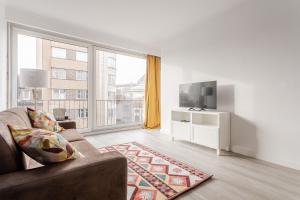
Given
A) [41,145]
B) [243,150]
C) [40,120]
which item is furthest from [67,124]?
[243,150]

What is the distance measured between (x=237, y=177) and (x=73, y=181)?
1.83 meters

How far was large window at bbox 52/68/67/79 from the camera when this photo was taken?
3.63 metres

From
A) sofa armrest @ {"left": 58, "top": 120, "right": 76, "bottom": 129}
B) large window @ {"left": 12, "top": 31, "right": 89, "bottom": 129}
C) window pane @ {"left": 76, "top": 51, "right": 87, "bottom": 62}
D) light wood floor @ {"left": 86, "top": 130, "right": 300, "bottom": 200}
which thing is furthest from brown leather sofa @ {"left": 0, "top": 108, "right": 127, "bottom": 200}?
window pane @ {"left": 76, "top": 51, "right": 87, "bottom": 62}

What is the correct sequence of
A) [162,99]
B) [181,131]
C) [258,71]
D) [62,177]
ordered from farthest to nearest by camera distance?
[162,99]
[181,131]
[258,71]
[62,177]

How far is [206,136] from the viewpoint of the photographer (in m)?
2.80

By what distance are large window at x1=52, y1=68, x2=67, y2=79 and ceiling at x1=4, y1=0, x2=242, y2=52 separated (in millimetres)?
1086

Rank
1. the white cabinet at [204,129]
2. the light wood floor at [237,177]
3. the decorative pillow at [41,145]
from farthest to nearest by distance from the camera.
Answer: the white cabinet at [204,129]
the light wood floor at [237,177]
the decorative pillow at [41,145]

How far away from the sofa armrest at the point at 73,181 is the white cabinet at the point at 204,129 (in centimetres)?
203

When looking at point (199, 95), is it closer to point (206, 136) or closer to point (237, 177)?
point (206, 136)

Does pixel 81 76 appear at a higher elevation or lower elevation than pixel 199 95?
higher

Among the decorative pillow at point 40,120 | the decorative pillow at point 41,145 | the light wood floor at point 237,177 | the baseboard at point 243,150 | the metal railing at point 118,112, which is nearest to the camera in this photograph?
the decorative pillow at point 41,145

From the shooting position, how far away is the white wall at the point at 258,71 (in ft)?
7.11


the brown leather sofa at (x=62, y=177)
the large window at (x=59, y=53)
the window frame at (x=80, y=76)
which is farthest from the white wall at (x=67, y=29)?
the brown leather sofa at (x=62, y=177)

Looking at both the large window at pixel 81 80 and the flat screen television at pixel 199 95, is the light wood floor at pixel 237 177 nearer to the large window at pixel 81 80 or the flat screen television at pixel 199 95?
the flat screen television at pixel 199 95
